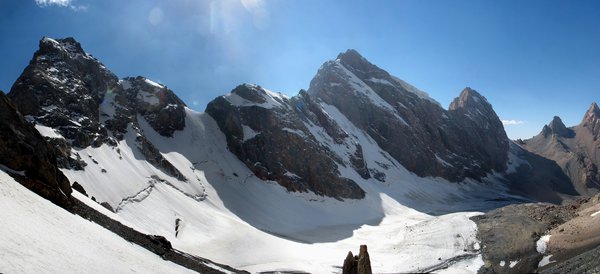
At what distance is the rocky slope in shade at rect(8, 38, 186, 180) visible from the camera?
64375mm

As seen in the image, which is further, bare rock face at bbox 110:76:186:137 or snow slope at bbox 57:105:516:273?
bare rock face at bbox 110:76:186:137

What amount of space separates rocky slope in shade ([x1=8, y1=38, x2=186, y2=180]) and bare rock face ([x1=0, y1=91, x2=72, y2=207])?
22948mm

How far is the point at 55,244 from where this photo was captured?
18156mm

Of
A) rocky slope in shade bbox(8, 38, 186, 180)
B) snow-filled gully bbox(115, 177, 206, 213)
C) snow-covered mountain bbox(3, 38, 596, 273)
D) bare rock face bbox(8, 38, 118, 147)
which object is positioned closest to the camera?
snow-covered mountain bbox(3, 38, 596, 273)

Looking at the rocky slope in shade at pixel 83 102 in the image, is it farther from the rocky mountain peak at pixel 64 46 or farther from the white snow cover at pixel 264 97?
the white snow cover at pixel 264 97

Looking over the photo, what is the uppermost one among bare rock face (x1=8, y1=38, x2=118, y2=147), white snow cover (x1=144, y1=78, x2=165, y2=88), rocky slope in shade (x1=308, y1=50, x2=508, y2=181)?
rocky slope in shade (x1=308, y1=50, x2=508, y2=181)

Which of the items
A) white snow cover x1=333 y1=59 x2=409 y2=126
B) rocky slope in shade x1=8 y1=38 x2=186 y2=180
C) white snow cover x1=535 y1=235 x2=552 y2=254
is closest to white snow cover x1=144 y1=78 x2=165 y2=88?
rocky slope in shade x1=8 y1=38 x2=186 y2=180

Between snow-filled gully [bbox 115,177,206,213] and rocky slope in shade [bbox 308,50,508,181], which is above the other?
rocky slope in shade [bbox 308,50,508,181]

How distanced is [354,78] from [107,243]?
176m

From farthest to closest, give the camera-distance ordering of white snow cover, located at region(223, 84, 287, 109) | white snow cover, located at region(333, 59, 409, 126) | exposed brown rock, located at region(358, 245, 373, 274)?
white snow cover, located at region(333, 59, 409, 126) → white snow cover, located at region(223, 84, 287, 109) → exposed brown rock, located at region(358, 245, 373, 274)

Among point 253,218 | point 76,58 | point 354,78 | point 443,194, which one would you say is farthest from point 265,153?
point 354,78

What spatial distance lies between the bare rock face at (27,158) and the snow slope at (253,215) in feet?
57.3

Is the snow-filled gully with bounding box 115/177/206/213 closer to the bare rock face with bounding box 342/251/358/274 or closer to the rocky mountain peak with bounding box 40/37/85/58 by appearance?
the bare rock face with bounding box 342/251/358/274

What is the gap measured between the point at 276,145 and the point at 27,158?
3172 inches
